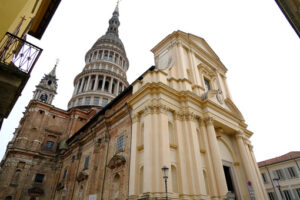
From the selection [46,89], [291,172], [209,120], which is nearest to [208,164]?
[209,120]

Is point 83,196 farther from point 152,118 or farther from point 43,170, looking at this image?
point 43,170

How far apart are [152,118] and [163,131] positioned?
130 cm

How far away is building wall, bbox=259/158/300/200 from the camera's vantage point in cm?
3062

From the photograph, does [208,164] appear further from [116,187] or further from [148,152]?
[116,187]

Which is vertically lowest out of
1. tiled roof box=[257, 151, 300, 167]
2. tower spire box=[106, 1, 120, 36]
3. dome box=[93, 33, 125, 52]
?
tiled roof box=[257, 151, 300, 167]

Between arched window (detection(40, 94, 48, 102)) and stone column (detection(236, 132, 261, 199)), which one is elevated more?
arched window (detection(40, 94, 48, 102))

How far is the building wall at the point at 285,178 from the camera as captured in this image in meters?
30.6

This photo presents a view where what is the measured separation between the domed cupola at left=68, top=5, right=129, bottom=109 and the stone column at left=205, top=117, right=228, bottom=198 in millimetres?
29524

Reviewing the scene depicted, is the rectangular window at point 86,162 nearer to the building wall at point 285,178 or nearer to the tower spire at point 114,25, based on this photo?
the building wall at point 285,178

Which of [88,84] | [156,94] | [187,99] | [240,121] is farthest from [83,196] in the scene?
[88,84]

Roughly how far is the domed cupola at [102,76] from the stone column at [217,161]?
96.9 ft

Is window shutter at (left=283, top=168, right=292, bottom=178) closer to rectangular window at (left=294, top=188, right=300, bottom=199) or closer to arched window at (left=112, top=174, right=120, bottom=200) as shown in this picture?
rectangular window at (left=294, top=188, right=300, bottom=199)

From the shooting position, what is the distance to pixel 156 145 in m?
12.3

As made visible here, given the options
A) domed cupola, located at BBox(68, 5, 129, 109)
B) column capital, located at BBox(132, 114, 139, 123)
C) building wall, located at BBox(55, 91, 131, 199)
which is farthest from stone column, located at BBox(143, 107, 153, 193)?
domed cupola, located at BBox(68, 5, 129, 109)
